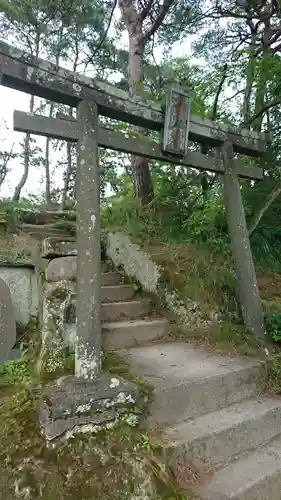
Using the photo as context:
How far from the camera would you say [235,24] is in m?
6.34

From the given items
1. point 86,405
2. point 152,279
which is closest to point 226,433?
point 86,405

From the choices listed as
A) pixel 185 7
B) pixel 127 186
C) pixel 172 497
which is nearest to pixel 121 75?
pixel 185 7

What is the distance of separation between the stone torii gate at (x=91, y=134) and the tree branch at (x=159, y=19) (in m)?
3.68

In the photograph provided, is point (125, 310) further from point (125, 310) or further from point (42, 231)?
point (42, 231)

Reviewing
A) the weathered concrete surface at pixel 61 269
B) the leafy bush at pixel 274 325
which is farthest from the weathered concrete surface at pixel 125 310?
the leafy bush at pixel 274 325

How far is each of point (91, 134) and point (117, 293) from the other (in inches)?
85.1

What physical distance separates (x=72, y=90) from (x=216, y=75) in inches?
139

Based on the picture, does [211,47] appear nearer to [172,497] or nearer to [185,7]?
[185,7]

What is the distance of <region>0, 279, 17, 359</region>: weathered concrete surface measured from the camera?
10.4ft

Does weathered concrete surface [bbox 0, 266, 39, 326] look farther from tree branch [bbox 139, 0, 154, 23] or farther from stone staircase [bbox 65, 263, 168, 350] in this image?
tree branch [bbox 139, 0, 154, 23]

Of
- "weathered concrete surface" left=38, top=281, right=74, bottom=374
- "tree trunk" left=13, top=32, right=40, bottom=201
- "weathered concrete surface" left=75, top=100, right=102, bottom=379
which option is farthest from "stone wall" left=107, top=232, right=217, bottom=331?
"tree trunk" left=13, top=32, right=40, bottom=201

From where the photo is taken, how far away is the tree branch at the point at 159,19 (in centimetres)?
585

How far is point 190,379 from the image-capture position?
8.65 ft

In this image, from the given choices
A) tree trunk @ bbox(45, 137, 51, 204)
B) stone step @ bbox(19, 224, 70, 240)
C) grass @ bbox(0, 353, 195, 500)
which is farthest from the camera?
tree trunk @ bbox(45, 137, 51, 204)
